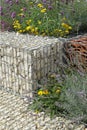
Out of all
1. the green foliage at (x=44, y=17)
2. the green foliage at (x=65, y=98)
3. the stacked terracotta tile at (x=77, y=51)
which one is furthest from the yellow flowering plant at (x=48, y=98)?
the green foliage at (x=44, y=17)

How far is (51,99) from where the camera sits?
368 cm

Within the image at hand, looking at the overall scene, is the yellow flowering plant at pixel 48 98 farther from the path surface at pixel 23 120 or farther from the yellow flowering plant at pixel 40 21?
the yellow flowering plant at pixel 40 21

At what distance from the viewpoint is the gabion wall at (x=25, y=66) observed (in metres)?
3.87

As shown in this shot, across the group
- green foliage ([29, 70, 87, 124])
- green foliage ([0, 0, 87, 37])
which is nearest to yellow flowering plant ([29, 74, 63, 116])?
green foliage ([29, 70, 87, 124])

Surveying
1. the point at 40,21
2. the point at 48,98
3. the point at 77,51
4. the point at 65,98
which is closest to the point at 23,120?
the point at 48,98

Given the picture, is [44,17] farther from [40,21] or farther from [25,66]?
[25,66]

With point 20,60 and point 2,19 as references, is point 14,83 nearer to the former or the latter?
point 20,60

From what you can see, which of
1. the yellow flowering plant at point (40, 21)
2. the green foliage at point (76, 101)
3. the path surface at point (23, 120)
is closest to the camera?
the green foliage at point (76, 101)

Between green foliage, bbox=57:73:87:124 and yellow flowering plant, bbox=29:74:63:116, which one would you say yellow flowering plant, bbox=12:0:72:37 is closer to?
yellow flowering plant, bbox=29:74:63:116

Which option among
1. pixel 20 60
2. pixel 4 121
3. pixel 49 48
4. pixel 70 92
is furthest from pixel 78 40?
pixel 4 121

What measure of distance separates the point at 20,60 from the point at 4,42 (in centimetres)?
42

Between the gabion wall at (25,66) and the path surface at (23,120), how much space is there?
0.81 ft

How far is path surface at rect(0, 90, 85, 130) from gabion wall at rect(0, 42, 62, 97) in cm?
25

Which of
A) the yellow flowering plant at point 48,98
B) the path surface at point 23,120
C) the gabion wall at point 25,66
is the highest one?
the gabion wall at point 25,66
